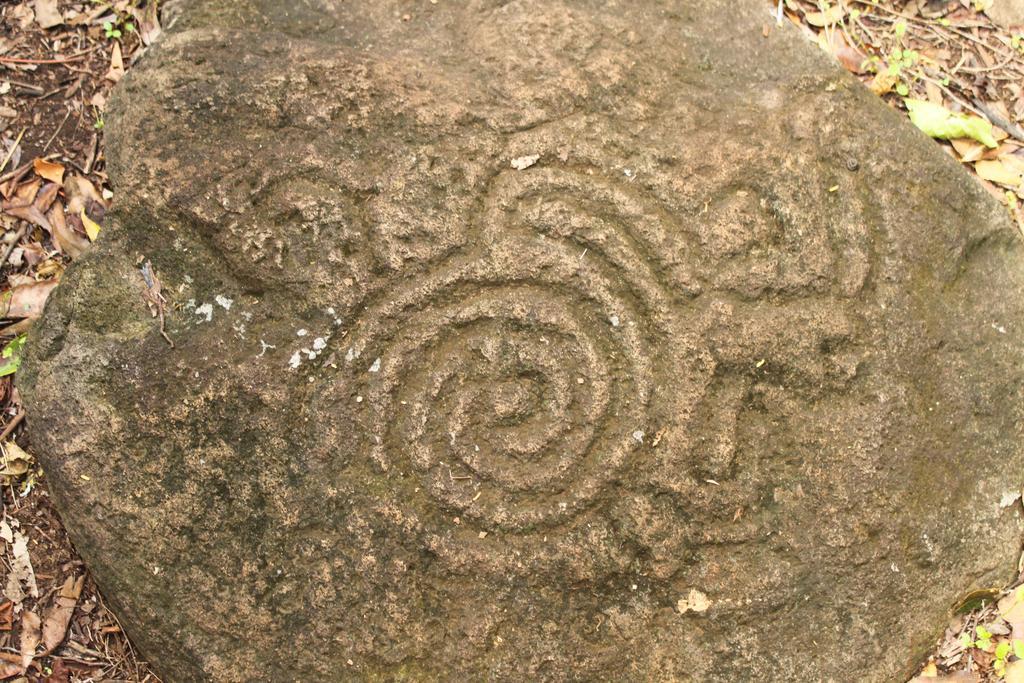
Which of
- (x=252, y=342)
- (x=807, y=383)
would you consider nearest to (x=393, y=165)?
(x=252, y=342)

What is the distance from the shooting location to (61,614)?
278cm

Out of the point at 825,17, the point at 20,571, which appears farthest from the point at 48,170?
the point at 825,17

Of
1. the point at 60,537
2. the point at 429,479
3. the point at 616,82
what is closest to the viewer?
the point at 429,479

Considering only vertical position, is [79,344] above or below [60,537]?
above

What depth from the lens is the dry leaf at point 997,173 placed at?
129 inches

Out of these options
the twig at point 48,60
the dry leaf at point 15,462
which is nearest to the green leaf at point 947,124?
the twig at point 48,60

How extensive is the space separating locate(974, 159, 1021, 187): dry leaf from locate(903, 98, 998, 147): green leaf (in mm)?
63

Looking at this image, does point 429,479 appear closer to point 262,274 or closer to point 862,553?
point 262,274

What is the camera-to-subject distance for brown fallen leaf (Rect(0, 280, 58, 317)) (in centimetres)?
303

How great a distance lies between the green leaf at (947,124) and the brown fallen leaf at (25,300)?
2858 mm

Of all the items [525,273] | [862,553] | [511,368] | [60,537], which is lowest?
[60,537]

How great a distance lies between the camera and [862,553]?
2307 mm

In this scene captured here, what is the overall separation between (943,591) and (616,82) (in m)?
1.48

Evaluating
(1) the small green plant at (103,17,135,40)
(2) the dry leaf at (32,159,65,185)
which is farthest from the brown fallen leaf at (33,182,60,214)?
(1) the small green plant at (103,17,135,40)
